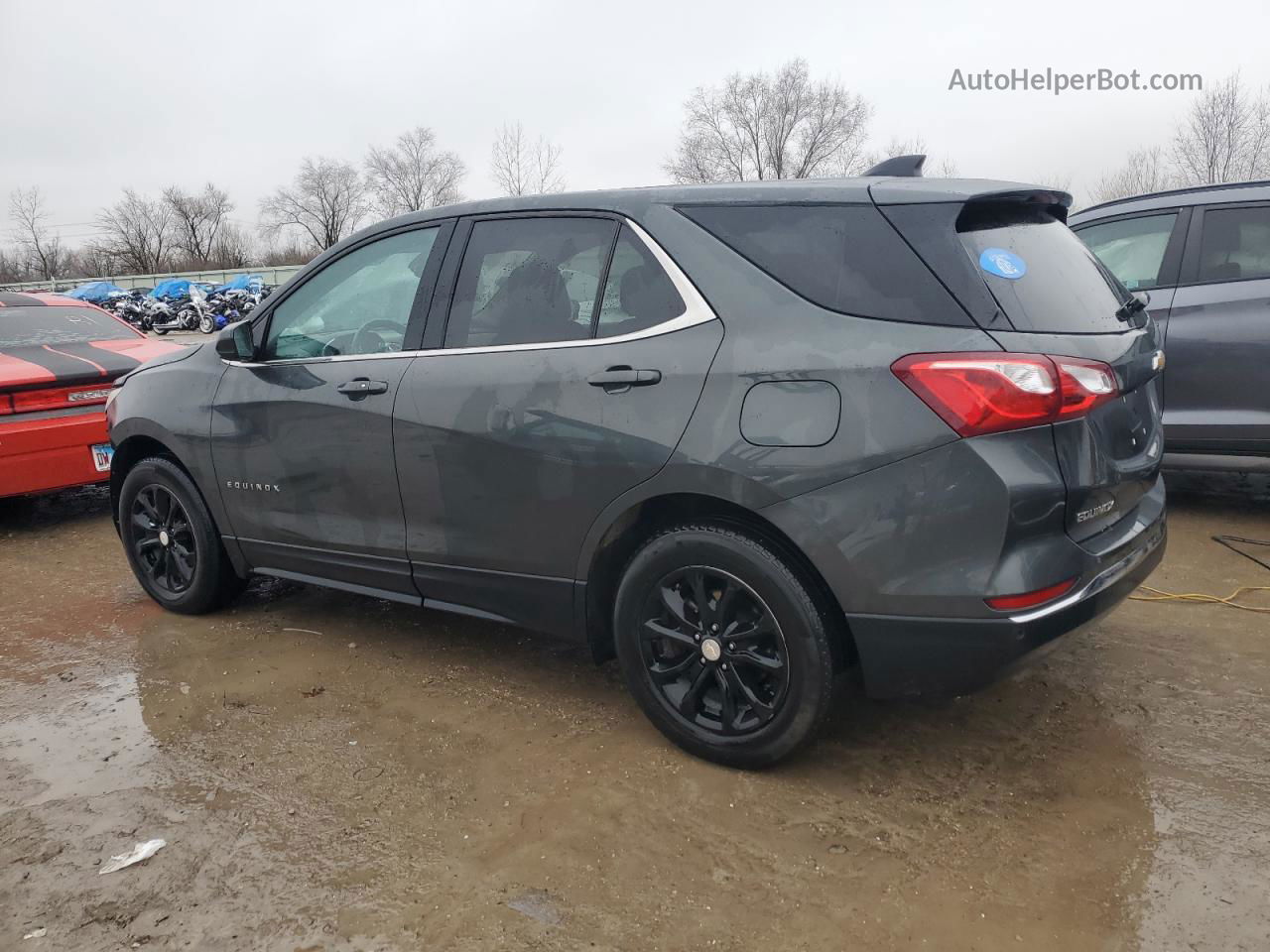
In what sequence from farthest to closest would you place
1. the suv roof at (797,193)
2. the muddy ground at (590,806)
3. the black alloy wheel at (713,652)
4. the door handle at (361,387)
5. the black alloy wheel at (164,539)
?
the black alloy wheel at (164,539) → the door handle at (361,387) → the black alloy wheel at (713,652) → the suv roof at (797,193) → the muddy ground at (590,806)

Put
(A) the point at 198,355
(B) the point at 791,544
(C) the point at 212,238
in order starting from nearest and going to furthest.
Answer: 1. (B) the point at 791,544
2. (A) the point at 198,355
3. (C) the point at 212,238

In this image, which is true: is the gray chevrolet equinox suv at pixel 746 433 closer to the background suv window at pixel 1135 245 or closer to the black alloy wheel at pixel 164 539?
the black alloy wheel at pixel 164 539

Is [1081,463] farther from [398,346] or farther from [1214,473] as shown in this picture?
[1214,473]

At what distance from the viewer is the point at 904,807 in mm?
2695

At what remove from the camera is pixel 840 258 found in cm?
264

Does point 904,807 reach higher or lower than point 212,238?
lower

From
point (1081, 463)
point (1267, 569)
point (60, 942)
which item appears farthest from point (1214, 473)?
point (60, 942)

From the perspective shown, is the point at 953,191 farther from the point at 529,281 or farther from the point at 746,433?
the point at 529,281

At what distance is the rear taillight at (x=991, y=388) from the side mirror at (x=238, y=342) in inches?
107

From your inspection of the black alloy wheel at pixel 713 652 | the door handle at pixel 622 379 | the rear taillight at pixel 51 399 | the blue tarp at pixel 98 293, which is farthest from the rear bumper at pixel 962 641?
the blue tarp at pixel 98 293

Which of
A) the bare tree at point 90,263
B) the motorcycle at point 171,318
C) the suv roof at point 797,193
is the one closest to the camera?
the suv roof at point 797,193

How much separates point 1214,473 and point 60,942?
6.81m

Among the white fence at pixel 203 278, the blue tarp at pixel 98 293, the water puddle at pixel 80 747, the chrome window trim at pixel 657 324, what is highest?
the white fence at pixel 203 278

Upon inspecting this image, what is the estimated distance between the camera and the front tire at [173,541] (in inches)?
169
